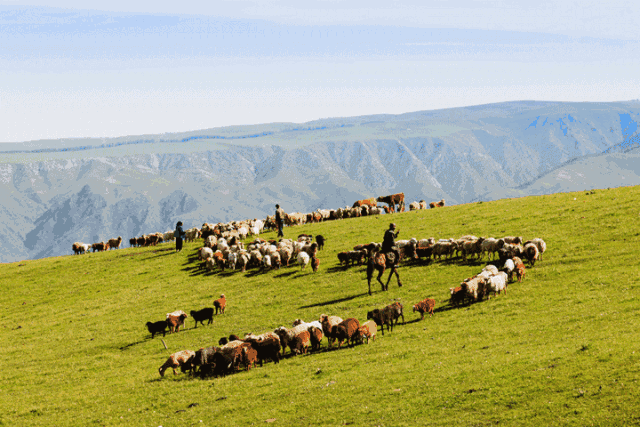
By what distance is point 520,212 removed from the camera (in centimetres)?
4012

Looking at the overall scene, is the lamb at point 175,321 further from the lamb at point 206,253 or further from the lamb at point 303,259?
the lamb at point 206,253

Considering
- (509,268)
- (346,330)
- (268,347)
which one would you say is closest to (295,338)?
(268,347)

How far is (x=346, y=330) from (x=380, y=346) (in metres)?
1.53

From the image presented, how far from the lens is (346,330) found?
20.4 m

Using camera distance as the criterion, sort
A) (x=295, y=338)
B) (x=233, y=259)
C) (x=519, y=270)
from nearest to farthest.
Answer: (x=295, y=338)
(x=519, y=270)
(x=233, y=259)

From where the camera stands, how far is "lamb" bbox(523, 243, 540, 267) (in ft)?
89.4

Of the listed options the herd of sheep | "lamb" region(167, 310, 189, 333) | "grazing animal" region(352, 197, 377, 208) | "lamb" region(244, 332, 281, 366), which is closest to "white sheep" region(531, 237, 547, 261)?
the herd of sheep

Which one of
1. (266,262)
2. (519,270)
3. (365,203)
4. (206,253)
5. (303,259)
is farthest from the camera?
(365,203)

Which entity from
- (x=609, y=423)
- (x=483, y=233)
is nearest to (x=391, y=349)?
(x=609, y=423)

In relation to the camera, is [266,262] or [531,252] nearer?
[531,252]

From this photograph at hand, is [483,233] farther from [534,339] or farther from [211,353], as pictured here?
[211,353]

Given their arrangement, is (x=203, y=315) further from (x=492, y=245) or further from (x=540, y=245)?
(x=540, y=245)

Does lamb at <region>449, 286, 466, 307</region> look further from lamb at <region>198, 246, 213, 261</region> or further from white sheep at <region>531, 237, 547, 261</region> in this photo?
lamb at <region>198, 246, 213, 261</region>

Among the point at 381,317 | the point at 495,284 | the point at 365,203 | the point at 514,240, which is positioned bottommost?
the point at 381,317
